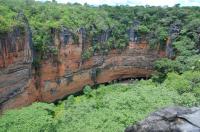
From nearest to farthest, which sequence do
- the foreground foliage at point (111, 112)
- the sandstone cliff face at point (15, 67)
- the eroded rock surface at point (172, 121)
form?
the eroded rock surface at point (172, 121) → the foreground foliage at point (111, 112) → the sandstone cliff face at point (15, 67)

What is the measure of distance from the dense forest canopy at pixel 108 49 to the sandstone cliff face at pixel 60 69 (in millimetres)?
923

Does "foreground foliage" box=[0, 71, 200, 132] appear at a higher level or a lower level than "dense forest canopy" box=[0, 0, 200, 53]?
lower

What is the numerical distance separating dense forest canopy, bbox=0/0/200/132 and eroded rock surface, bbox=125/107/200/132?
22.7ft

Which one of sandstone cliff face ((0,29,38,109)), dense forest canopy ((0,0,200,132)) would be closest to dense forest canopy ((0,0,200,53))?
dense forest canopy ((0,0,200,132))

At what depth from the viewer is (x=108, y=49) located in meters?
33.4

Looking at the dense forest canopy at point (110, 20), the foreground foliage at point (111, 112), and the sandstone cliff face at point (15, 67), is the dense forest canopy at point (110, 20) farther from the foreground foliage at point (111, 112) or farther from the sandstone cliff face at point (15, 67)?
the foreground foliage at point (111, 112)

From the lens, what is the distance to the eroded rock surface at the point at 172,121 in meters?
8.07

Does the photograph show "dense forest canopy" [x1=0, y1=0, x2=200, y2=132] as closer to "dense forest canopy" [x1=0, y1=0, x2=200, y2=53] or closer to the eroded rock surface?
"dense forest canopy" [x1=0, y1=0, x2=200, y2=53]

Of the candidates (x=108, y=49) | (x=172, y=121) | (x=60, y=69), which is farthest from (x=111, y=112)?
(x=108, y=49)

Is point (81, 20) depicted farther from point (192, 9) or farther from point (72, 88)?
point (192, 9)

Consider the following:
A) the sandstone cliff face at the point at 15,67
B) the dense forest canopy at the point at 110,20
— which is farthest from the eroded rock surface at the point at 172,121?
the dense forest canopy at the point at 110,20

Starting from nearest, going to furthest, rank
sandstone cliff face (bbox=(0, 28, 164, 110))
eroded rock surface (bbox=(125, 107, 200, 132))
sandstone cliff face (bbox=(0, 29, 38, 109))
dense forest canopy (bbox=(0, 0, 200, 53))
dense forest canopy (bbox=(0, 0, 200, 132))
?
eroded rock surface (bbox=(125, 107, 200, 132)) → dense forest canopy (bbox=(0, 0, 200, 132)) → sandstone cliff face (bbox=(0, 29, 38, 109)) → sandstone cliff face (bbox=(0, 28, 164, 110)) → dense forest canopy (bbox=(0, 0, 200, 53))

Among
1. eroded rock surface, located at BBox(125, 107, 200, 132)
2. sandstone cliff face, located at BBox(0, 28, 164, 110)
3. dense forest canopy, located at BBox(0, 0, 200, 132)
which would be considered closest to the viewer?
eroded rock surface, located at BBox(125, 107, 200, 132)

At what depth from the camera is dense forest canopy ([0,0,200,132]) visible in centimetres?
1789
